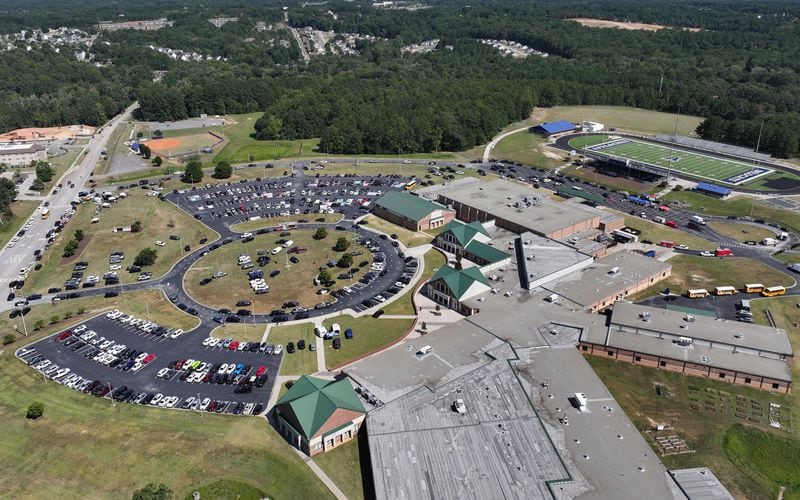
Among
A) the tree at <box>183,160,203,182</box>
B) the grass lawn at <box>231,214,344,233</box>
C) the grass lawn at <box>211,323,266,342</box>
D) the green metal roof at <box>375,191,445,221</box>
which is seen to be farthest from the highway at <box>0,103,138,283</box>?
the green metal roof at <box>375,191,445,221</box>

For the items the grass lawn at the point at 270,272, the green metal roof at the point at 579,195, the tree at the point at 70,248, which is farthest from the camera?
the green metal roof at the point at 579,195

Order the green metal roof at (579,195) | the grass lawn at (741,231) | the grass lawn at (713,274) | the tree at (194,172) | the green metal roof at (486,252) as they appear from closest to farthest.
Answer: the grass lawn at (713,274)
the green metal roof at (486,252)
the grass lawn at (741,231)
the green metal roof at (579,195)
the tree at (194,172)

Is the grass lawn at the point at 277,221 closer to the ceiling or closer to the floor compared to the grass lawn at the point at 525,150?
closer to the ceiling

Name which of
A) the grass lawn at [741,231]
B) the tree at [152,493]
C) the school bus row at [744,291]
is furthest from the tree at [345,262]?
the grass lawn at [741,231]

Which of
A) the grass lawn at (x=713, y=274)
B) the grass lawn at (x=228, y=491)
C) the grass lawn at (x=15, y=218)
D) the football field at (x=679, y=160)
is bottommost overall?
the football field at (x=679, y=160)

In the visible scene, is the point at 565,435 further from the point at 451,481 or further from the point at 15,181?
the point at 15,181

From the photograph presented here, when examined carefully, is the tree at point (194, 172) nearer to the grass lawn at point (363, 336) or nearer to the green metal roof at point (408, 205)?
the green metal roof at point (408, 205)
